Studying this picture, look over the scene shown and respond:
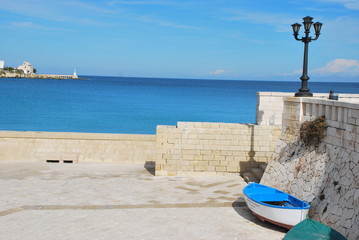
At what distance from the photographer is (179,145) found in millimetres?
14930

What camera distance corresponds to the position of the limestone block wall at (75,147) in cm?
1725

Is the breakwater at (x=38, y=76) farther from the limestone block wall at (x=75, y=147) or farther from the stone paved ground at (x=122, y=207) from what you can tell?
the stone paved ground at (x=122, y=207)

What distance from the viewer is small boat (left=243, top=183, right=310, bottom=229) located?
28.3 feet

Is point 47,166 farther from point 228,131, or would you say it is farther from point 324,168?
point 324,168

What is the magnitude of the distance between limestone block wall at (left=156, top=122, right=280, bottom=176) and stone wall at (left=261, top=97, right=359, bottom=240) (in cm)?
306

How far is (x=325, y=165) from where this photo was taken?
972cm

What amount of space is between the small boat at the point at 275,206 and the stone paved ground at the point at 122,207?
337 mm

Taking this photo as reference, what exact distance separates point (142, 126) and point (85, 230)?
117 feet

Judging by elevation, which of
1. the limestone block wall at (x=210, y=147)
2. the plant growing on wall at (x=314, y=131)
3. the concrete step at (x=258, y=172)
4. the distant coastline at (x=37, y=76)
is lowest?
the concrete step at (x=258, y=172)

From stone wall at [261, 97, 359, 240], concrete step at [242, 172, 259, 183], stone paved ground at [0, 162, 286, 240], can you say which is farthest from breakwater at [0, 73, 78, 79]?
stone wall at [261, 97, 359, 240]

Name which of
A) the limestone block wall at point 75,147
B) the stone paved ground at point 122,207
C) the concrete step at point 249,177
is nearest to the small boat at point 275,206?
the stone paved ground at point 122,207

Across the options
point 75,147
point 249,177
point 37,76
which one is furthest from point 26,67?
point 249,177

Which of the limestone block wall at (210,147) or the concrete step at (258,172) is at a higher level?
the limestone block wall at (210,147)

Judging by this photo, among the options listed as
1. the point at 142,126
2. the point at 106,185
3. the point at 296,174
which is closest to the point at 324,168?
the point at 296,174
